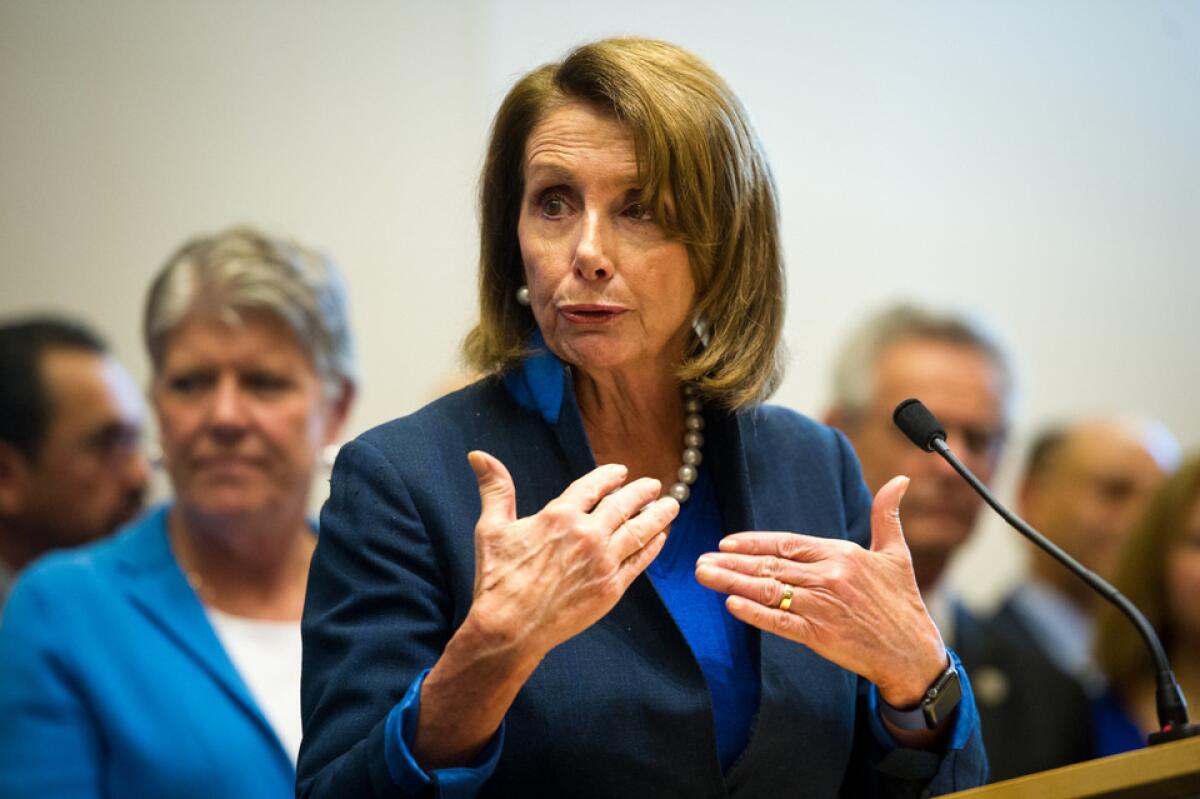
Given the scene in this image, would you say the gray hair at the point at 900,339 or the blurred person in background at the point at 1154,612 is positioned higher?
the gray hair at the point at 900,339

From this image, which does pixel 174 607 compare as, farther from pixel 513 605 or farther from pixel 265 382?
pixel 513 605

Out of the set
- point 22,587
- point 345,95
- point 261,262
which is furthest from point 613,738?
point 345,95

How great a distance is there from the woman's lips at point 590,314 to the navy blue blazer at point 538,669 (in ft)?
0.34

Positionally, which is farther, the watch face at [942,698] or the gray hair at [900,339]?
the gray hair at [900,339]

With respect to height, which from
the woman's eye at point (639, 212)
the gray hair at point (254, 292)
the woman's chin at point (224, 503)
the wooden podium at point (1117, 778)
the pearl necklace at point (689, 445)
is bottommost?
the woman's chin at point (224, 503)

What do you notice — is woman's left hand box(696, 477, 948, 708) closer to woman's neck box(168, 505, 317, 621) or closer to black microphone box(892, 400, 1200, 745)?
black microphone box(892, 400, 1200, 745)

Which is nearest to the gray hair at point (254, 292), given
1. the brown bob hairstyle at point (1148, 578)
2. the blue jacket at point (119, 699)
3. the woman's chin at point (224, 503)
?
the woman's chin at point (224, 503)

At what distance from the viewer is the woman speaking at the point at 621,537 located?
1381mm

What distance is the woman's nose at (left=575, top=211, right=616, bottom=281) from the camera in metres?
1.60

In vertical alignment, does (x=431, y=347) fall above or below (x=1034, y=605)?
above

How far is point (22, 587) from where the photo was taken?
7.88 feet

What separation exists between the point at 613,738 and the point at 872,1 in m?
3.97

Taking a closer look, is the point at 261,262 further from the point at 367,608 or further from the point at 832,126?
the point at 832,126

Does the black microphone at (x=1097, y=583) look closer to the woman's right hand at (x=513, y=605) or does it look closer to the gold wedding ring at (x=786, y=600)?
the gold wedding ring at (x=786, y=600)
